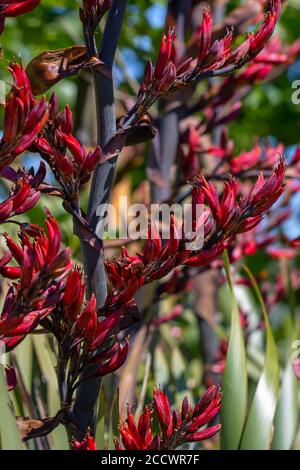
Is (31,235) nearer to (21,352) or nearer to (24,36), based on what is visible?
(21,352)

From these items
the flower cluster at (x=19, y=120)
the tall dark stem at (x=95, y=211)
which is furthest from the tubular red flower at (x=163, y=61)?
the flower cluster at (x=19, y=120)

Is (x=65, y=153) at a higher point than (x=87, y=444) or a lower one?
higher

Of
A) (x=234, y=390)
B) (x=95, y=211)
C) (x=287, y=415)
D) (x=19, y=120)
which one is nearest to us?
(x=19, y=120)

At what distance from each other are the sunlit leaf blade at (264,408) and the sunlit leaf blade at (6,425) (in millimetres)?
443

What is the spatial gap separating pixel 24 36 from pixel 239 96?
980 mm

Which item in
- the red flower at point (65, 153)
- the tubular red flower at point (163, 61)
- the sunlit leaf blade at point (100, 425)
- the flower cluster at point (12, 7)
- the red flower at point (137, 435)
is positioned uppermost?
the flower cluster at point (12, 7)

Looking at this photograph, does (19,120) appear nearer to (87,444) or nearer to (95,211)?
(95,211)

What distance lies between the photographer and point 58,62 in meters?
0.93

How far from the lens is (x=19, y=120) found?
→ 74cm

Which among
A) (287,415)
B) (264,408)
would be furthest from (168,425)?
(287,415)

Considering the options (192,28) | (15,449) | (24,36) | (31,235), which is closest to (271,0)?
(31,235)

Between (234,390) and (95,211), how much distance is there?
1.33ft

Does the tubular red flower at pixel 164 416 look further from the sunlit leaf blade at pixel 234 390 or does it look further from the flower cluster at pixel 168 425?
the sunlit leaf blade at pixel 234 390

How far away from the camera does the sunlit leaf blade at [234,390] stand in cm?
117
